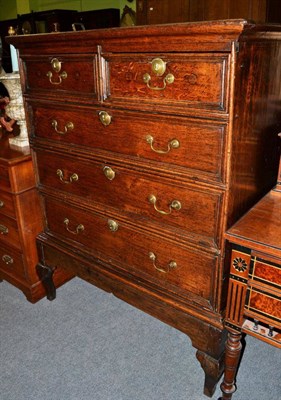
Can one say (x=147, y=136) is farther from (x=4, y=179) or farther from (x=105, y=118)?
(x=4, y=179)

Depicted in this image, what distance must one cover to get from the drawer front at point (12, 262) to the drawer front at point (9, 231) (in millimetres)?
60

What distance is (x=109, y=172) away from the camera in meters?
1.55

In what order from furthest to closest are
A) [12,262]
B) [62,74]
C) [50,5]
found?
[50,5] → [12,262] → [62,74]

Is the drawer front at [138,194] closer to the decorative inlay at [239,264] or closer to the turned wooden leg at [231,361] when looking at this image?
the decorative inlay at [239,264]

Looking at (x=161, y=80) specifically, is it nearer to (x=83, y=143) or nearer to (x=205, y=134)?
(x=205, y=134)

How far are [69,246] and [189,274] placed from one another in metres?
0.78

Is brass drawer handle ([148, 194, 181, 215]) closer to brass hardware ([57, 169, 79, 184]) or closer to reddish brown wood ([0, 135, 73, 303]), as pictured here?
brass hardware ([57, 169, 79, 184])

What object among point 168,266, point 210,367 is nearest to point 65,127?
point 168,266

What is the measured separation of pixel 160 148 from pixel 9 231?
49.3 inches

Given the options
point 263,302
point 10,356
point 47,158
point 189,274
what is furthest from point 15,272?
point 263,302

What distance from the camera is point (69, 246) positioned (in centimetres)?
195

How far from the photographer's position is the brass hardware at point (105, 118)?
57.1 inches

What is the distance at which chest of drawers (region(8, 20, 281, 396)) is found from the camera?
114 centimetres

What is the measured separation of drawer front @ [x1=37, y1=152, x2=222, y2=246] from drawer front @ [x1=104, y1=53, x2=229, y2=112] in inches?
12.1
